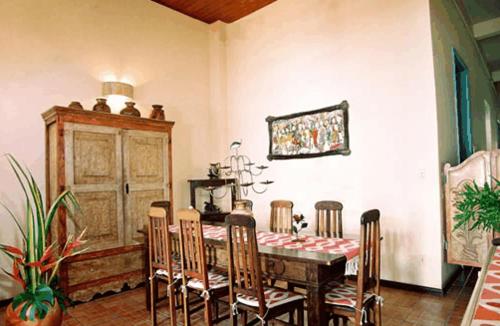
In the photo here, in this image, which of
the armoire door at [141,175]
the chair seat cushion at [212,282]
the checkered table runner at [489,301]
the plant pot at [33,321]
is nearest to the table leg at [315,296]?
the chair seat cushion at [212,282]

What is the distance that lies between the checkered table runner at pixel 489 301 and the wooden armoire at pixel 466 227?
2.37 metres

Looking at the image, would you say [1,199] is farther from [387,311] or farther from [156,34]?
[387,311]

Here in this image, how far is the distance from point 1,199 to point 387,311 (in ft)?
13.4

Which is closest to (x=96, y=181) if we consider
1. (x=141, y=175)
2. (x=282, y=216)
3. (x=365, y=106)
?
(x=141, y=175)

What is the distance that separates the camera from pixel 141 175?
4.07m

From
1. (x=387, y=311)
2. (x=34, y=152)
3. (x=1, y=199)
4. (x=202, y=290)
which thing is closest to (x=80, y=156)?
(x=34, y=152)

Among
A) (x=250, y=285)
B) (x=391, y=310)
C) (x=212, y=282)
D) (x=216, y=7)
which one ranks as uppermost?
(x=216, y=7)

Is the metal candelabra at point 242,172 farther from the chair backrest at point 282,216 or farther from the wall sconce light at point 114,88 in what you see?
the wall sconce light at point 114,88

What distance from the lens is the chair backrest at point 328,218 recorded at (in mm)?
3178

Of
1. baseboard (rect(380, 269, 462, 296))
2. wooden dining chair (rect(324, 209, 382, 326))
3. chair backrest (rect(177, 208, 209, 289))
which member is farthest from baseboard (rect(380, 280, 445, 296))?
chair backrest (rect(177, 208, 209, 289))

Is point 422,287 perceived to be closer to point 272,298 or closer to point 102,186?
point 272,298

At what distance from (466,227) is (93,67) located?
4845 mm

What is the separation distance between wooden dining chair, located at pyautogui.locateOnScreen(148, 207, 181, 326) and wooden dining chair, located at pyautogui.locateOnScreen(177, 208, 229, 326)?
0.47 ft

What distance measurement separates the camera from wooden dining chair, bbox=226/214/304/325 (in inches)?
80.4
